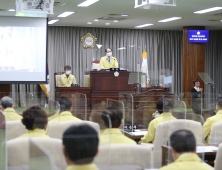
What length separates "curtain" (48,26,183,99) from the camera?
11.6m

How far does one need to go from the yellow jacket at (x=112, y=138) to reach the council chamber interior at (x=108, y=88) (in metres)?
0.01

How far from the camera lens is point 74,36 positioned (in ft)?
38.4

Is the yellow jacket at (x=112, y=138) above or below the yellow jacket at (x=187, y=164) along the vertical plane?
above

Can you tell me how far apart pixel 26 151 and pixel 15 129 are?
0.60 meters

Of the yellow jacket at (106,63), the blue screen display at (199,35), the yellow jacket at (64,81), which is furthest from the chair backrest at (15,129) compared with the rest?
the blue screen display at (199,35)

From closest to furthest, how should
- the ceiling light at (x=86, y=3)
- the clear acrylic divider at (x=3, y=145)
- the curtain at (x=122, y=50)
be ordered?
1. the clear acrylic divider at (x=3, y=145)
2. the ceiling light at (x=86, y=3)
3. the curtain at (x=122, y=50)

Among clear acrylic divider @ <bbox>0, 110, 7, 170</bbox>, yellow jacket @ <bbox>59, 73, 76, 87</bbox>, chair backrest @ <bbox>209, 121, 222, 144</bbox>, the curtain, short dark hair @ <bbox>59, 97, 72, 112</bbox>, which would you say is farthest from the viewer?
the curtain

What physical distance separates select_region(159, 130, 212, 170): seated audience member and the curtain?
30.7 ft

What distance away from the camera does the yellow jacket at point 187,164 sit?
1.65 m

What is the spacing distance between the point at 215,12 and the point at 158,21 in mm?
2054

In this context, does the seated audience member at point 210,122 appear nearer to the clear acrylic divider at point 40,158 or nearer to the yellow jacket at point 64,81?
the clear acrylic divider at point 40,158

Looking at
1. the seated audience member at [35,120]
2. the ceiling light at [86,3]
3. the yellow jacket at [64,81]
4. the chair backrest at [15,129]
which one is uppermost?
the ceiling light at [86,3]

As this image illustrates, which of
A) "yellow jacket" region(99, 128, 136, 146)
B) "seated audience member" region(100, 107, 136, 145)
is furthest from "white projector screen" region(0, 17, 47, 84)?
"yellow jacket" region(99, 128, 136, 146)

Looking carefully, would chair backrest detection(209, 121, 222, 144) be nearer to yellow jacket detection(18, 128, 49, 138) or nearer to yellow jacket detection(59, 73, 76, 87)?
yellow jacket detection(18, 128, 49, 138)
